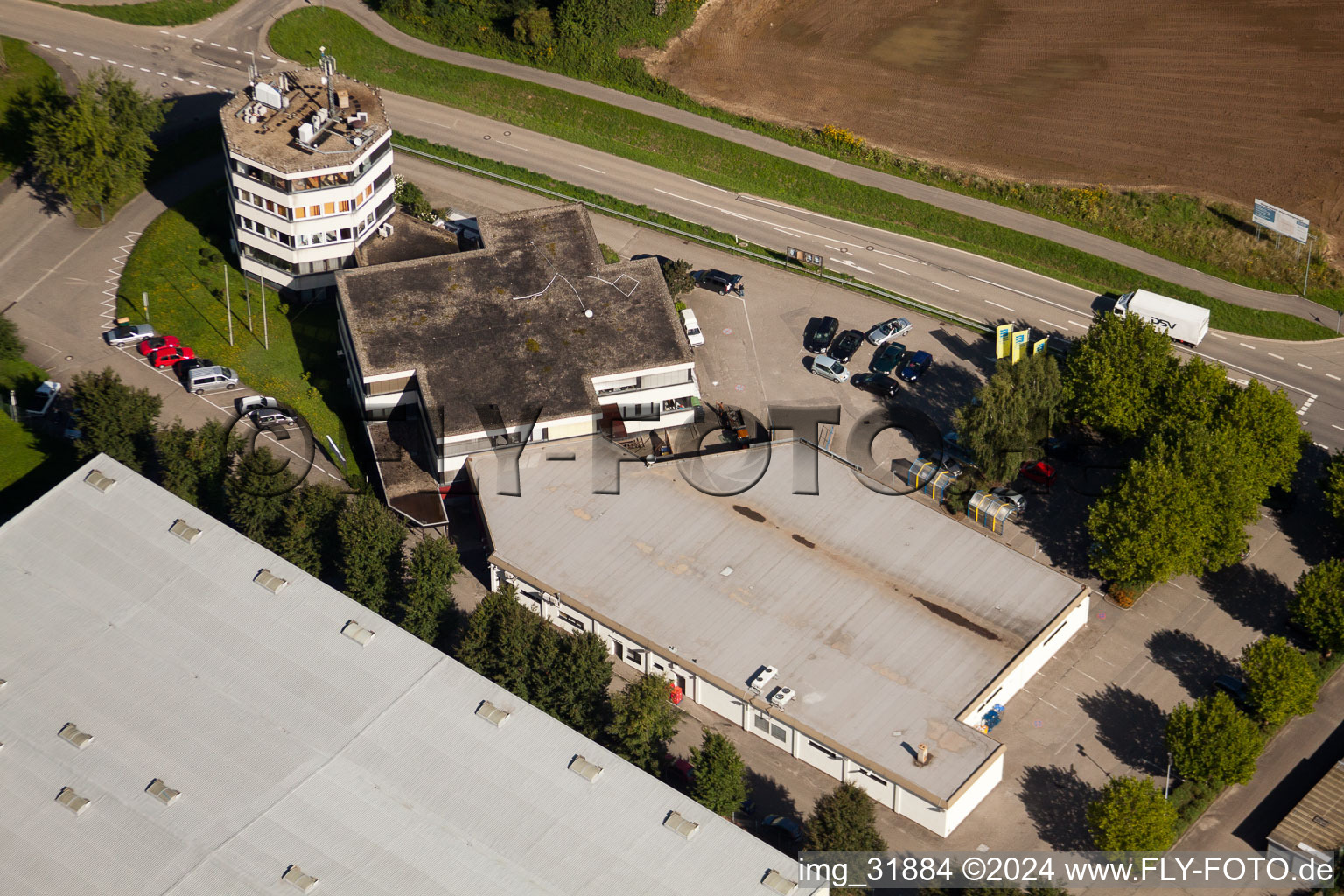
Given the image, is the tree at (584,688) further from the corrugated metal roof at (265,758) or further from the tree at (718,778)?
the tree at (718,778)

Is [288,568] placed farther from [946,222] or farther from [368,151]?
[946,222]

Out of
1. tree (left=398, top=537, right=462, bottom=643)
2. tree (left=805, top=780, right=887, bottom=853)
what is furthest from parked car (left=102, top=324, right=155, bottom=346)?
tree (left=805, top=780, right=887, bottom=853)

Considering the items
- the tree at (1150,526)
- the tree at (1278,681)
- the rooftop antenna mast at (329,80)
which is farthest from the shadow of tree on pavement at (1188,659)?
the rooftop antenna mast at (329,80)

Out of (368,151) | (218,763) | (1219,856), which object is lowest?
(1219,856)

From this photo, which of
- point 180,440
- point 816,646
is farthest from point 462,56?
point 816,646

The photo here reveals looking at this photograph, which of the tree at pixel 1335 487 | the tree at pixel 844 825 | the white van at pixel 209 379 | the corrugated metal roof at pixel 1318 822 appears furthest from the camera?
the white van at pixel 209 379

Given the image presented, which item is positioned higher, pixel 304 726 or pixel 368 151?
pixel 368 151

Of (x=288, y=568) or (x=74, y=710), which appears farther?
(x=288, y=568)
